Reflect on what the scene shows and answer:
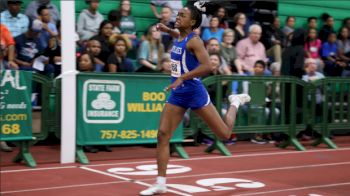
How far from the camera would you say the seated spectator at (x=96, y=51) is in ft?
38.4

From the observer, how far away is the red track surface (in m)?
7.73

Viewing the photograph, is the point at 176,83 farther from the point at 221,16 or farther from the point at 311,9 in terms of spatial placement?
the point at 311,9

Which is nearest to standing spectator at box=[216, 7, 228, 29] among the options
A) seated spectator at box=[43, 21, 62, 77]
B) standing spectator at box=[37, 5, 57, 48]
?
standing spectator at box=[37, 5, 57, 48]

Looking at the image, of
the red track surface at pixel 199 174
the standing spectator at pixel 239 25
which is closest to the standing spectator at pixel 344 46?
the standing spectator at pixel 239 25

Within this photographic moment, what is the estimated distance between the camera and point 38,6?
12.0 meters

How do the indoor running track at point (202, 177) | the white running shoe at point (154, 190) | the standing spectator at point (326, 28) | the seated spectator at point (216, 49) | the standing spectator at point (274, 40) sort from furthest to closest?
the standing spectator at point (326, 28)
the standing spectator at point (274, 40)
the seated spectator at point (216, 49)
the indoor running track at point (202, 177)
the white running shoe at point (154, 190)

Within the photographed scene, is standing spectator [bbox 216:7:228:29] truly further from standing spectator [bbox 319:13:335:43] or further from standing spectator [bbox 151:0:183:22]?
standing spectator [bbox 319:13:335:43]

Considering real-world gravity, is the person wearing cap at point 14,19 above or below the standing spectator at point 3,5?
below

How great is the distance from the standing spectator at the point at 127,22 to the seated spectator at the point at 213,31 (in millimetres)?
1615

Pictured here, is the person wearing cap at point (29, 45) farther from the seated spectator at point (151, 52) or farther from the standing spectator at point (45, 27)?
the seated spectator at point (151, 52)

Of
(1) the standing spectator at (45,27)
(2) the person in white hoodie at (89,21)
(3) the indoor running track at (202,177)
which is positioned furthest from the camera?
(2) the person in white hoodie at (89,21)

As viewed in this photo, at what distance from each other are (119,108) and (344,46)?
870cm

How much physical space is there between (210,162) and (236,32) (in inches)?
198

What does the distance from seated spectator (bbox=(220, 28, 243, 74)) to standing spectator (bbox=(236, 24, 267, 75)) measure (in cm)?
33
